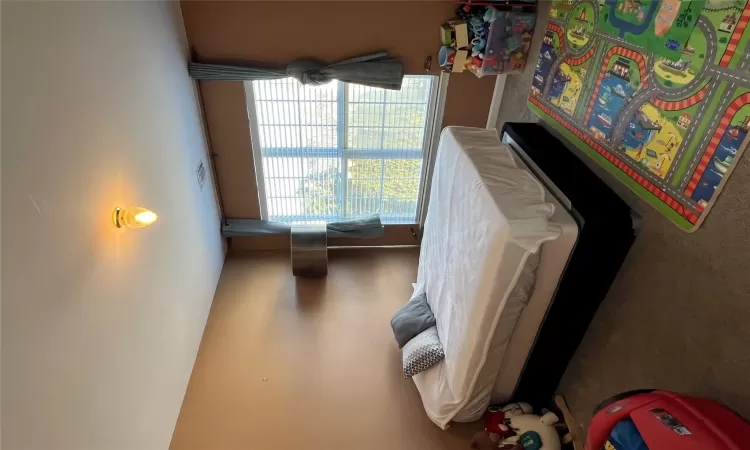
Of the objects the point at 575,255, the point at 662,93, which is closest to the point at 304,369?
the point at 575,255

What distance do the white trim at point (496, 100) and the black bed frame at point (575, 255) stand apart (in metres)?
0.72

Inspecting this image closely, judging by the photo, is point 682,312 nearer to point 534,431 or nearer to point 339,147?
point 534,431

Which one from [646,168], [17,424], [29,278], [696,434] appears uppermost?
[646,168]

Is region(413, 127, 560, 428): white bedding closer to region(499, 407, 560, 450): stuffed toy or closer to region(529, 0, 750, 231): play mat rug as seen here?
region(499, 407, 560, 450): stuffed toy

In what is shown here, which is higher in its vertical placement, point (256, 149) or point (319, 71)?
point (319, 71)

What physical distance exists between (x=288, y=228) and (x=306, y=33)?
56.1 inches

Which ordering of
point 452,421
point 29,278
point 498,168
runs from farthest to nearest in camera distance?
1. point 452,421
2. point 498,168
3. point 29,278

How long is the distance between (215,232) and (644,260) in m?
2.65

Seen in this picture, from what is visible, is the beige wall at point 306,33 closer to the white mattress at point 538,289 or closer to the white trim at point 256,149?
the white trim at point 256,149

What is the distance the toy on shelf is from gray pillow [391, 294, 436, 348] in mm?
1433

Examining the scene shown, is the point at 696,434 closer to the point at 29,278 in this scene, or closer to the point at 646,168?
the point at 646,168

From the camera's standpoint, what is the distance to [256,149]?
3.05 metres

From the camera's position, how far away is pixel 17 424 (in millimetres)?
1180

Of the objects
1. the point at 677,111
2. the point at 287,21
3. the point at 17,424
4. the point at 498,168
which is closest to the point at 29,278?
the point at 17,424
